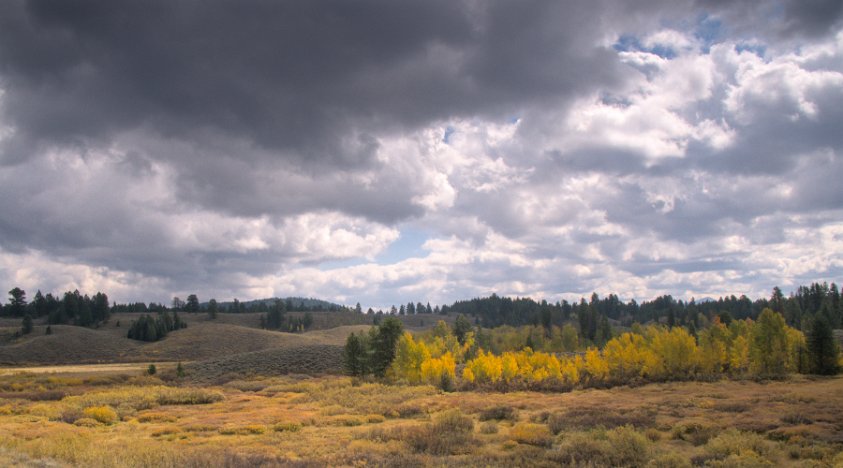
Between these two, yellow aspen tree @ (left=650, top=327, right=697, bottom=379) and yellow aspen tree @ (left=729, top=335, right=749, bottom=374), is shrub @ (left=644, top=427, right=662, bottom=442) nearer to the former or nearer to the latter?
yellow aspen tree @ (left=650, top=327, right=697, bottom=379)

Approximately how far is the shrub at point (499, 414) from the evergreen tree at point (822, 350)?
61.9 m

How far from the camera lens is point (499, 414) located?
3350cm

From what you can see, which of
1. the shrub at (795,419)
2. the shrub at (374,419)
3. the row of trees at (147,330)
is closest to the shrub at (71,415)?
the shrub at (374,419)

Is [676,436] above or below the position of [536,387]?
above

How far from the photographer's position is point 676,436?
24.4 m

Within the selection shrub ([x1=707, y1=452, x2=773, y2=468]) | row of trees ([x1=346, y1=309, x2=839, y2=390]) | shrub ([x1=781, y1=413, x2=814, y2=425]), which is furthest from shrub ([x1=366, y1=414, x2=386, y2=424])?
row of trees ([x1=346, y1=309, x2=839, y2=390])

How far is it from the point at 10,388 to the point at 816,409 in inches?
3398

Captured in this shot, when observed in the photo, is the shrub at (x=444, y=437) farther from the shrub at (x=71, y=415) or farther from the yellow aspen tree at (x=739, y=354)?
the yellow aspen tree at (x=739, y=354)

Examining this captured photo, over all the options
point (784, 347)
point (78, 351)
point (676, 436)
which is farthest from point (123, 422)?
point (78, 351)

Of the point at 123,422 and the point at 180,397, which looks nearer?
the point at 123,422

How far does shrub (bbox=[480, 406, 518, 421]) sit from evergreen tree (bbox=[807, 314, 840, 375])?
203ft

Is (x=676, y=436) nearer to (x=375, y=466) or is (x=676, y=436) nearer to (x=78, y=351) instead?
(x=375, y=466)

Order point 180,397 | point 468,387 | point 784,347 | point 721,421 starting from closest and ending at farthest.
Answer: point 721,421, point 180,397, point 468,387, point 784,347

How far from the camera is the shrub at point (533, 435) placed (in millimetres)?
22984
